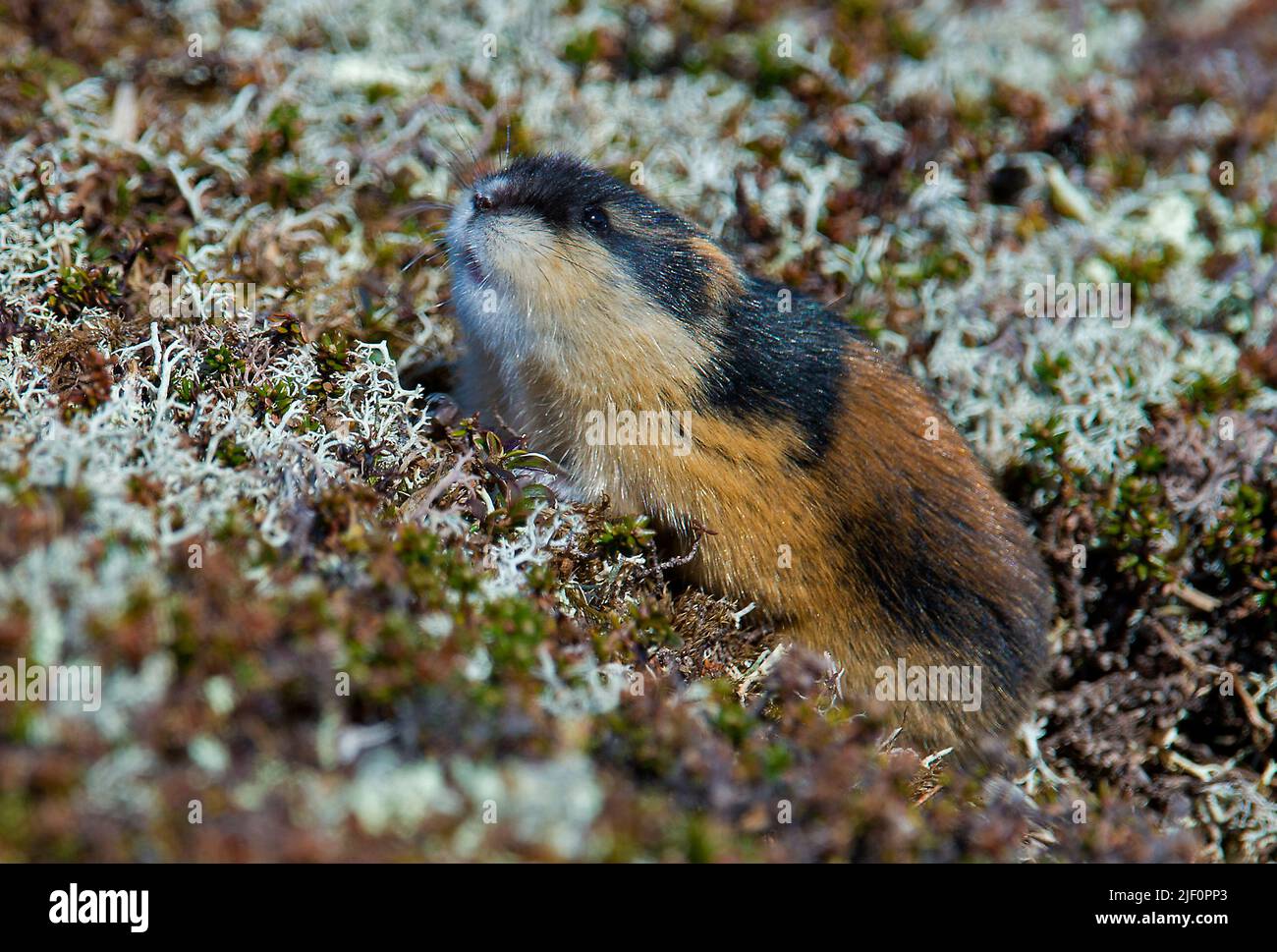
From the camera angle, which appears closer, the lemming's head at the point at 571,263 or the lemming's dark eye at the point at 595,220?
the lemming's head at the point at 571,263

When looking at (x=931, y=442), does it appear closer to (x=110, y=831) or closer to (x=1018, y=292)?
(x=1018, y=292)

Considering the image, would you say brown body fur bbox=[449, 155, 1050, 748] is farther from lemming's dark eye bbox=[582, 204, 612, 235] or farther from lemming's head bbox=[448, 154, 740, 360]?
lemming's dark eye bbox=[582, 204, 612, 235]

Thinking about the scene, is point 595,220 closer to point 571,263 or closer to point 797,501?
point 571,263

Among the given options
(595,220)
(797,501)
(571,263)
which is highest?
(595,220)

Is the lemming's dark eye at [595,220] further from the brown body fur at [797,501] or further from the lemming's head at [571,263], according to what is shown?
the brown body fur at [797,501]

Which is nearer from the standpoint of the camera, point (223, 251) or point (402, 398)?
point (402, 398)

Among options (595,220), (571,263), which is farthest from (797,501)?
(595,220)

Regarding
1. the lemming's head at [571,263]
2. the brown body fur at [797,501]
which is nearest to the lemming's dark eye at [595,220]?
the lemming's head at [571,263]
